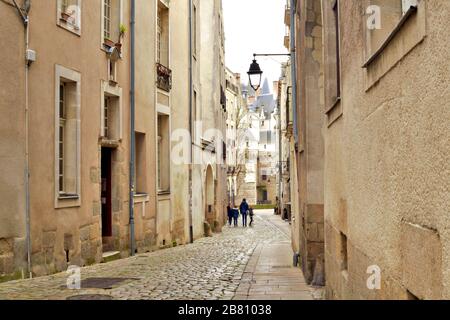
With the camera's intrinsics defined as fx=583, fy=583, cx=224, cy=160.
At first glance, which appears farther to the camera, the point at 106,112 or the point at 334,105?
the point at 106,112

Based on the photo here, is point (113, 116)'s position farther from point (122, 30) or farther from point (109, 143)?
point (122, 30)

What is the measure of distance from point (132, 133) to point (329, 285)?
798cm

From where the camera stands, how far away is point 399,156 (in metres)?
3.45

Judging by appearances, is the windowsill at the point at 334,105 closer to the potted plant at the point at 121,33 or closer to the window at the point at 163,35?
the potted plant at the point at 121,33

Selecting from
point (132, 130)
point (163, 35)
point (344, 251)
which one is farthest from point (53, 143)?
point (163, 35)

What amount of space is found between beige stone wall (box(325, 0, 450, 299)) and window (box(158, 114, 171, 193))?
1198 cm

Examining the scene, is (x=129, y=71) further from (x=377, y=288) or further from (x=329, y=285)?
(x=377, y=288)

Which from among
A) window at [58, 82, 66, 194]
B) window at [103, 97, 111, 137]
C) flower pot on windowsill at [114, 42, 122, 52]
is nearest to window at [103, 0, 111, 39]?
flower pot on windowsill at [114, 42, 122, 52]

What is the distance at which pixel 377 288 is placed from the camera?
4.11 metres

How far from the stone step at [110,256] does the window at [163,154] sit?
14.6 feet

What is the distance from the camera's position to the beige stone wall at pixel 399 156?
8.95ft

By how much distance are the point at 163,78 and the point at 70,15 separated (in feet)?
19.3

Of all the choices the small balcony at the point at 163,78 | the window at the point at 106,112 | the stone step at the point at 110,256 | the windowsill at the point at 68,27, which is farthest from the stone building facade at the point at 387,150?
the small balcony at the point at 163,78
